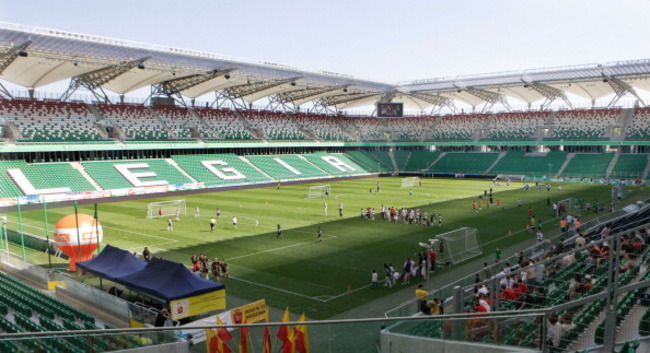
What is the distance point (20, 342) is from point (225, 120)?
70.4 m

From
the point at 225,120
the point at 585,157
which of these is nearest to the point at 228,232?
the point at 225,120

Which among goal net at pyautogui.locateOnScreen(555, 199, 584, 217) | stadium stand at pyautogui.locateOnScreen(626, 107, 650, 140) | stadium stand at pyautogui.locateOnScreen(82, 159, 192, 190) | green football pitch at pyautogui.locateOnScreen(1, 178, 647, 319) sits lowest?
green football pitch at pyautogui.locateOnScreen(1, 178, 647, 319)

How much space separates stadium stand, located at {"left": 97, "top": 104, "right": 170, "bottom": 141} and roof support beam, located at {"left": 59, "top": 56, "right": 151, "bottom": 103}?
191cm

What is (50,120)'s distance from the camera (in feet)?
181

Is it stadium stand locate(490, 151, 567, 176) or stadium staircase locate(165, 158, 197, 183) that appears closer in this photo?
stadium staircase locate(165, 158, 197, 183)

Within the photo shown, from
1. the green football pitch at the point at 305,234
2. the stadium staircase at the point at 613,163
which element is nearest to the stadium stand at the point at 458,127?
the stadium staircase at the point at 613,163

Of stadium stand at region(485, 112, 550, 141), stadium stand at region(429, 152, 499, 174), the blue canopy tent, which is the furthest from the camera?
stadium stand at region(485, 112, 550, 141)

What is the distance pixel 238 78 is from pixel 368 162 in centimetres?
3237

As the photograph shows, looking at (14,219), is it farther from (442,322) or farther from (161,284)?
(442,322)

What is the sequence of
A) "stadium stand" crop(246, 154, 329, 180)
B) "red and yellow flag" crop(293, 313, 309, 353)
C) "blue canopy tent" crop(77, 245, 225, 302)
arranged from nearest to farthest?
"red and yellow flag" crop(293, 313, 309, 353) < "blue canopy tent" crop(77, 245, 225, 302) < "stadium stand" crop(246, 154, 329, 180)

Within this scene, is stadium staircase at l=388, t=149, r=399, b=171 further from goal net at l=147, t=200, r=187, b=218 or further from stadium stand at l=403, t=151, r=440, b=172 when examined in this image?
goal net at l=147, t=200, r=187, b=218

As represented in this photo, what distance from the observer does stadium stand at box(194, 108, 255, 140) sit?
70.8 meters

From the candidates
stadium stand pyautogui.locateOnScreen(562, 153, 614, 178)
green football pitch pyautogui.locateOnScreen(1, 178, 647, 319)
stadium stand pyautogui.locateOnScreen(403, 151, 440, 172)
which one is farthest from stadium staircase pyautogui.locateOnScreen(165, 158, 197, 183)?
stadium stand pyautogui.locateOnScreen(562, 153, 614, 178)

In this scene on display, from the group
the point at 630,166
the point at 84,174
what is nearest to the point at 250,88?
the point at 84,174
